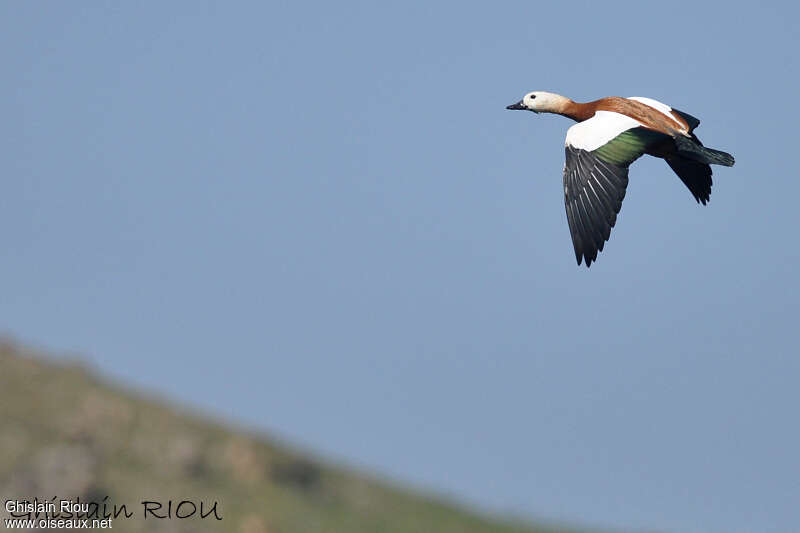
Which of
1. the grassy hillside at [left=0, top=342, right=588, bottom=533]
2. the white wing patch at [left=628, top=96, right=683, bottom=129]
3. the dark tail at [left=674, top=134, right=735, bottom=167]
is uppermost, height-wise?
the white wing patch at [left=628, top=96, right=683, bottom=129]

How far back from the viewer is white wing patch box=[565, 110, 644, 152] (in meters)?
9.74

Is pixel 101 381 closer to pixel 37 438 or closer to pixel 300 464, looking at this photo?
pixel 37 438

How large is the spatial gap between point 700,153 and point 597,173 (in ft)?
2.88

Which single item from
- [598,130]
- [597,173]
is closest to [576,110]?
[598,130]

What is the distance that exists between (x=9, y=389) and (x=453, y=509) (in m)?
5.45

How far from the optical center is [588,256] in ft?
30.0

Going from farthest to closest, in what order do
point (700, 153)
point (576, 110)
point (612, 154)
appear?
point (576, 110), point (700, 153), point (612, 154)

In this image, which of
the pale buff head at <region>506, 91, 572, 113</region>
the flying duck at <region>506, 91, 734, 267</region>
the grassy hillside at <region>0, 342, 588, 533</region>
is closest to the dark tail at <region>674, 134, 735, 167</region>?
the flying duck at <region>506, 91, 734, 267</region>

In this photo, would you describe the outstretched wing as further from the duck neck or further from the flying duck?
the duck neck

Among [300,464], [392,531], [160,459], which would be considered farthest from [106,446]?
[392,531]

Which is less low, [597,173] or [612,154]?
[612,154]

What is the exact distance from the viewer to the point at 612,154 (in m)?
9.62

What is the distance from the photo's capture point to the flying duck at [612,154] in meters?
9.28

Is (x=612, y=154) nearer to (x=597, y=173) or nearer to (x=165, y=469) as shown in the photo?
(x=597, y=173)
